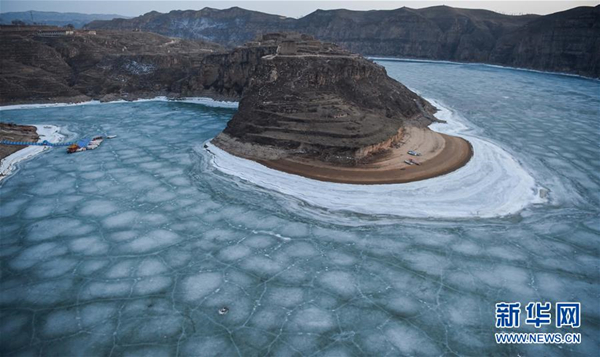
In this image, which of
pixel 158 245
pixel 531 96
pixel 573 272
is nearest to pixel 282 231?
pixel 158 245

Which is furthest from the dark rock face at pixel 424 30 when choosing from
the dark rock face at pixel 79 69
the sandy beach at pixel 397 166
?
the sandy beach at pixel 397 166

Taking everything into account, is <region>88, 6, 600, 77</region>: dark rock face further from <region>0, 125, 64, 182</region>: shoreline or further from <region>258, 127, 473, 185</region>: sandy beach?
<region>0, 125, 64, 182</region>: shoreline

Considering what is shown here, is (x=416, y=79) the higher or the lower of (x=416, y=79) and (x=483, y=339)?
the higher

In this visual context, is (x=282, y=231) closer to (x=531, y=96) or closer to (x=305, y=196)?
(x=305, y=196)

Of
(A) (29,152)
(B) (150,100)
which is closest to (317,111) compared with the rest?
(A) (29,152)

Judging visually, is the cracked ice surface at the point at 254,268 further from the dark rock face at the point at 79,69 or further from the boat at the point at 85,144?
the dark rock face at the point at 79,69

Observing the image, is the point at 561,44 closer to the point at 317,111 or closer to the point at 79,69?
the point at 317,111
